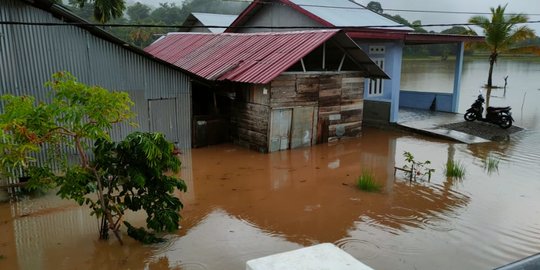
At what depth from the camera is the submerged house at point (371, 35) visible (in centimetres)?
1536

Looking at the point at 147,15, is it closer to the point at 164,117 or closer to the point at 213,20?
the point at 213,20

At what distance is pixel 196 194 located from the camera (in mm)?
8812

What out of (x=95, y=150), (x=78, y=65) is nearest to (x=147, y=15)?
(x=78, y=65)

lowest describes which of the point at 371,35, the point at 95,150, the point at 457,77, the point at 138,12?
the point at 95,150

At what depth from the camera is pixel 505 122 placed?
1521 centimetres


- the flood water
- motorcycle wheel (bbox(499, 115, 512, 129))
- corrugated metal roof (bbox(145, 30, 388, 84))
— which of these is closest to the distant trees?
corrugated metal roof (bbox(145, 30, 388, 84))

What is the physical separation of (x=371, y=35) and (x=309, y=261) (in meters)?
12.8

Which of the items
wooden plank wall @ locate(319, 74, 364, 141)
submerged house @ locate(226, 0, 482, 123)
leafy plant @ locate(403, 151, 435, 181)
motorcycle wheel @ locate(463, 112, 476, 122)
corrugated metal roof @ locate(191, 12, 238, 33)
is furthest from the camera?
corrugated metal roof @ locate(191, 12, 238, 33)

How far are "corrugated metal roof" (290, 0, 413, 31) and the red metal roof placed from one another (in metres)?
2.79

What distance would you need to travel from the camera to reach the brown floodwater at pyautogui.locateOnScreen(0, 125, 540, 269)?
607 cm

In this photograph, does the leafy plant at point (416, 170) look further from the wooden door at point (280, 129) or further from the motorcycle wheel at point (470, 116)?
the motorcycle wheel at point (470, 116)

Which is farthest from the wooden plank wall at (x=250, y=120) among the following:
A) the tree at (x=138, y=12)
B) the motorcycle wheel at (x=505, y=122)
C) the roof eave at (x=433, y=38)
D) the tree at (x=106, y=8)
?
the tree at (x=138, y=12)

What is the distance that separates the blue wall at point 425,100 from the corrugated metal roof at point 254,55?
6.89m

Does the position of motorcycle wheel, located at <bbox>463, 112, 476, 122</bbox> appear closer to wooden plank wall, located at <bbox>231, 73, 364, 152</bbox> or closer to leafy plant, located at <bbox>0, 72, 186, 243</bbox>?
wooden plank wall, located at <bbox>231, 73, 364, 152</bbox>
